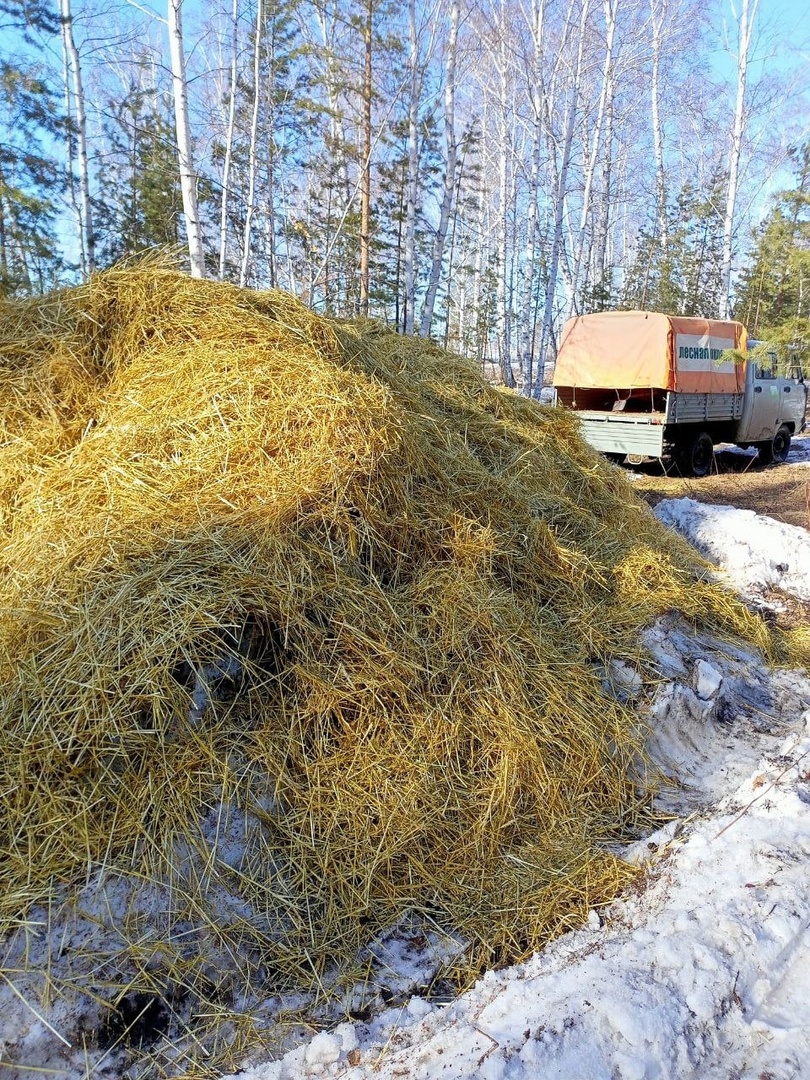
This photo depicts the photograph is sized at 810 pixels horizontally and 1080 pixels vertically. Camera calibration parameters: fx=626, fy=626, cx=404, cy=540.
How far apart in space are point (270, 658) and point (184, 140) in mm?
6641

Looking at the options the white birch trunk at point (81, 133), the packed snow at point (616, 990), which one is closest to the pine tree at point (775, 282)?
the packed snow at point (616, 990)

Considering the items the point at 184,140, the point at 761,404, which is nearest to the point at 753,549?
the point at 184,140

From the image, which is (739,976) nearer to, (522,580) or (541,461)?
(522,580)

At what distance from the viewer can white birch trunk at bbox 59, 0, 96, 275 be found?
434 inches

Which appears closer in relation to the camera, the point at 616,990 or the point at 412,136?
the point at 616,990

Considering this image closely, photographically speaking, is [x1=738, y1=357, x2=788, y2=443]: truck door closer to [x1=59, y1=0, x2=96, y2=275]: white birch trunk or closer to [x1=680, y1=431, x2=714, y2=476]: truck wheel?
[x1=680, y1=431, x2=714, y2=476]: truck wheel

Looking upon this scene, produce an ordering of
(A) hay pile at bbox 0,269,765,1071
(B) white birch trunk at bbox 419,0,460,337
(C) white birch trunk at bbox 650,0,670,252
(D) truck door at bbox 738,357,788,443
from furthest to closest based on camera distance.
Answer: (C) white birch trunk at bbox 650,0,670,252 → (B) white birch trunk at bbox 419,0,460,337 → (D) truck door at bbox 738,357,788,443 → (A) hay pile at bbox 0,269,765,1071

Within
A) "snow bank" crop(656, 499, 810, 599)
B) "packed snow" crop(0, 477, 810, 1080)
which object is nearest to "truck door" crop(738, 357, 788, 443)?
"snow bank" crop(656, 499, 810, 599)

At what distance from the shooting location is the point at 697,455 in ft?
36.2

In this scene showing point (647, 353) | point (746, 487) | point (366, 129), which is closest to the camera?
point (647, 353)

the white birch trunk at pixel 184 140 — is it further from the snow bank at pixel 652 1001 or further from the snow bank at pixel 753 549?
the snow bank at pixel 652 1001

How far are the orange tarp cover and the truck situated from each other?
0.05ft

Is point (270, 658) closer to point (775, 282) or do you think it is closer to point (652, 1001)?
point (652, 1001)

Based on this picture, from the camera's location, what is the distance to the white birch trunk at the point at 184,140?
6441mm
